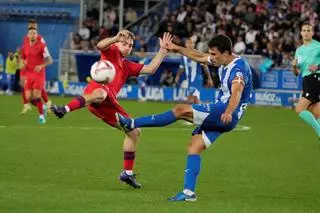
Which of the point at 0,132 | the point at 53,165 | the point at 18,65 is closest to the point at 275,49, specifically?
the point at 18,65

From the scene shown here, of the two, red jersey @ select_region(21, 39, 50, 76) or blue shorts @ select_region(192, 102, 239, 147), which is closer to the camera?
blue shorts @ select_region(192, 102, 239, 147)

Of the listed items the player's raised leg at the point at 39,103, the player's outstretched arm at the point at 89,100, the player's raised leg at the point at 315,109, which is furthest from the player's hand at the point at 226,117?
the player's raised leg at the point at 39,103

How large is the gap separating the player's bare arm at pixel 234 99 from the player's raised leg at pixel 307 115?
7.25m

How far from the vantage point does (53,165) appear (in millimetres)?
14398

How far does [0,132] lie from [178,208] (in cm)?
1031

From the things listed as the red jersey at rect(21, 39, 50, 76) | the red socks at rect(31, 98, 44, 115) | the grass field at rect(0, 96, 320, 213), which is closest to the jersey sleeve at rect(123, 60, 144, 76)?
the grass field at rect(0, 96, 320, 213)

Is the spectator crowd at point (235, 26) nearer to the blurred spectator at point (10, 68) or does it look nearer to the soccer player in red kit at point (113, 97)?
the blurred spectator at point (10, 68)

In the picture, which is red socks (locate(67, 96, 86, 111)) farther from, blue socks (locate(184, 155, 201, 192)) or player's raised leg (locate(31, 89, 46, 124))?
player's raised leg (locate(31, 89, 46, 124))

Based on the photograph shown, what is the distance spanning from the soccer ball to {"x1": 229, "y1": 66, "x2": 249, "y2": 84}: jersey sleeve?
2.25 metres

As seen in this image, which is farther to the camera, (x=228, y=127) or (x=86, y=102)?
(x=86, y=102)

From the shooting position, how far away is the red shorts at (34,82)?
77.7ft

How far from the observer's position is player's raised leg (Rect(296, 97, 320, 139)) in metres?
17.6

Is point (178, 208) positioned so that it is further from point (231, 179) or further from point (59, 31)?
point (59, 31)

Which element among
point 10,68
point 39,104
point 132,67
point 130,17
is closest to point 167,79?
point 130,17
